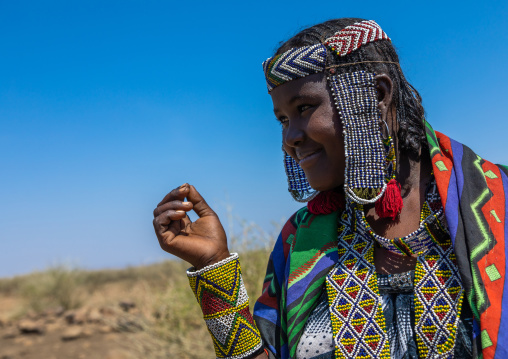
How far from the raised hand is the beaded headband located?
2.06ft

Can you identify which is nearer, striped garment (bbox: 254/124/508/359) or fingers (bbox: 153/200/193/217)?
striped garment (bbox: 254/124/508/359)

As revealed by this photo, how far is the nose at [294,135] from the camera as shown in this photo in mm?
2193

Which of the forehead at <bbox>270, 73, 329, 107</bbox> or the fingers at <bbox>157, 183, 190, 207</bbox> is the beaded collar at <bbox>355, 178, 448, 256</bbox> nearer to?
the forehead at <bbox>270, 73, 329, 107</bbox>

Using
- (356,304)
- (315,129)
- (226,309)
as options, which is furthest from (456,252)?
(226,309)

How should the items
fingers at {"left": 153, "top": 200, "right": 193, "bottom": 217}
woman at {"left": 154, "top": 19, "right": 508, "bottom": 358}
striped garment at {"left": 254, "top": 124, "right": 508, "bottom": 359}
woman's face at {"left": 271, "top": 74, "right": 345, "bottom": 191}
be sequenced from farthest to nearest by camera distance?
fingers at {"left": 153, "top": 200, "right": 193, "bottom": 217} < woman's face at {"left": 271, "top": 74, "right": 345, "bottom": 191} < woman at {"left": 154, "top": 19, "right": 508, "bottom": 358} < striped garment at {"left": 254, "top": 124, "right": 508, "bottom": 359}

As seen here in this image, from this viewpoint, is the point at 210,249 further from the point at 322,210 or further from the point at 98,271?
the point at 98,271

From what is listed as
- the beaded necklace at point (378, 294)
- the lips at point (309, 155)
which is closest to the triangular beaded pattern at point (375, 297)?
the beaded necklace at point (378, 294)

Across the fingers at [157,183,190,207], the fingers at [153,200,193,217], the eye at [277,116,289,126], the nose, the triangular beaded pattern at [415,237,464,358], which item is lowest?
the triangular beaded pattern at [415,237,464,358]

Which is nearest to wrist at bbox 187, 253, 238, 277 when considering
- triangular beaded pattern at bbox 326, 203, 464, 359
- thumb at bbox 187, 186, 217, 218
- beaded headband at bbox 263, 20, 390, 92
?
thumb at bbox 187, 186, 217, 218

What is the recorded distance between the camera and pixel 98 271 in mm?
32469

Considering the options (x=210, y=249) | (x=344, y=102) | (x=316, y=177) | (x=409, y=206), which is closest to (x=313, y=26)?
(x=344, y=102)

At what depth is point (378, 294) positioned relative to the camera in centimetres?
213

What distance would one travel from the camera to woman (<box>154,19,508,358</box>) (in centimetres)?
202

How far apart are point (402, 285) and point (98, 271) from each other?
3242cm
